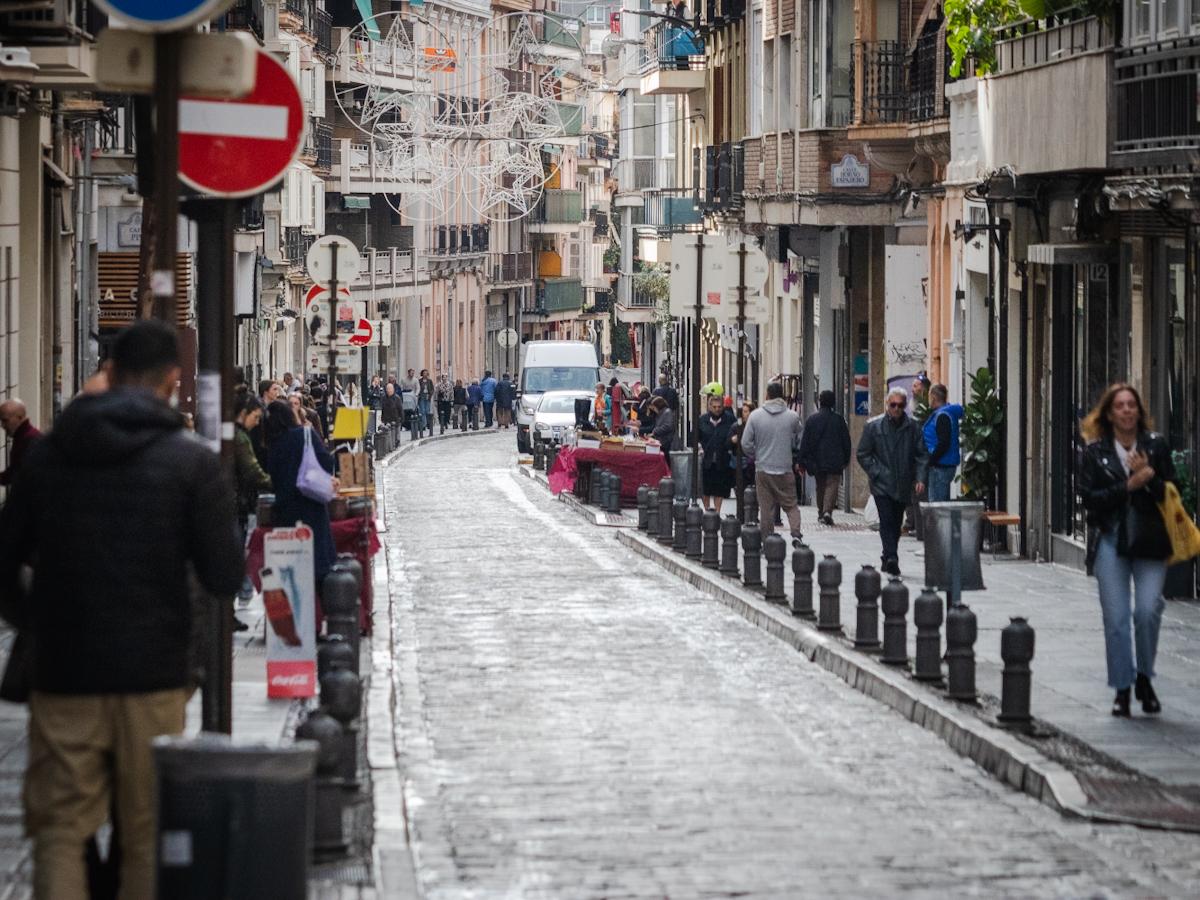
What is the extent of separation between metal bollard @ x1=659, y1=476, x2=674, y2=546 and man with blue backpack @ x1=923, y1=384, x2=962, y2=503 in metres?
3.52

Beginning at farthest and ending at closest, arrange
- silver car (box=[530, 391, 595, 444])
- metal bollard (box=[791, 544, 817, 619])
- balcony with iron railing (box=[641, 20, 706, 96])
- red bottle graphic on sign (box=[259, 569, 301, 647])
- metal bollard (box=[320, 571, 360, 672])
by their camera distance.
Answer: balcony with iron railing (box=[641, 20, 706, 96]) < silver car (box=[530, 391, 595, 444]) < metal bollard (box=[791, 544, 817, 619]) < metal bollard (box=[320, 571, 360, 672]) < red bottle graphic on sign (box=[259, 569, 301, 647])

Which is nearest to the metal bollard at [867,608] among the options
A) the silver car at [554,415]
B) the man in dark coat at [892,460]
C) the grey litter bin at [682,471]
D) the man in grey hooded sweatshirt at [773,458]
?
the man in dark coat at [892,460]

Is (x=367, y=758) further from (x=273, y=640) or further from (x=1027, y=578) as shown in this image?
(x=1027, y=578)

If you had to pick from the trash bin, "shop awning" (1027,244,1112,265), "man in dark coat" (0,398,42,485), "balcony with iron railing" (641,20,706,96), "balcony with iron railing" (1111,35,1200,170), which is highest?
"balcony with iron railing" (641,20,706,96)

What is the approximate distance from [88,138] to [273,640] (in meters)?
19.1

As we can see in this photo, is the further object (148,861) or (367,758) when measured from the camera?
(367,758)

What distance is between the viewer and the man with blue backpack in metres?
26.9

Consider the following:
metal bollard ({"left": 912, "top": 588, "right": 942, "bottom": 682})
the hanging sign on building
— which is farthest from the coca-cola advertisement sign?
the hanging sign on building

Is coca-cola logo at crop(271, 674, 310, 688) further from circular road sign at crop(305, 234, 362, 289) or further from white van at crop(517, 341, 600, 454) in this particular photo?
white van at crop(517, 341, 600, 454)

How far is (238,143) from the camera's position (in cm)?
847

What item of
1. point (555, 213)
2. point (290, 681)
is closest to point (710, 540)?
point (290, 681)

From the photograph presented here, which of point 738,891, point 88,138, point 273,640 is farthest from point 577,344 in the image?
point 738,891

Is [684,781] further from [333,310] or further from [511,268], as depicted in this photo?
[511,268]

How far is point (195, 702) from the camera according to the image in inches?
556
